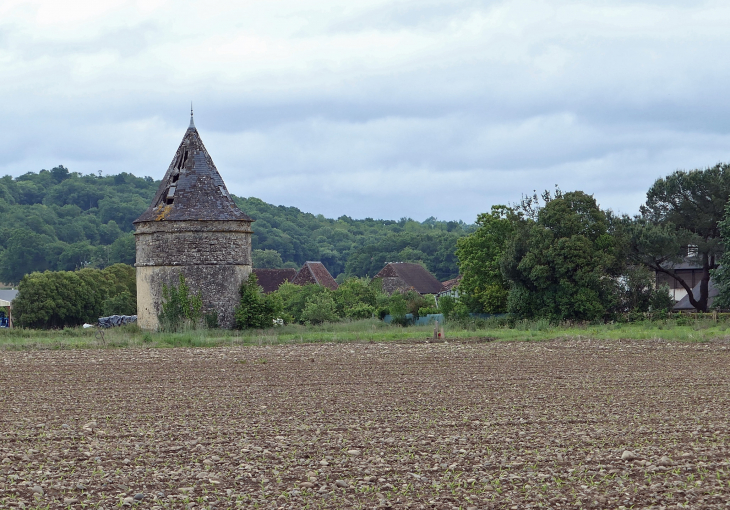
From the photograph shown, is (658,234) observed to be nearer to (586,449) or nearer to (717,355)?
(717,355)

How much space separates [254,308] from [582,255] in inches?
550

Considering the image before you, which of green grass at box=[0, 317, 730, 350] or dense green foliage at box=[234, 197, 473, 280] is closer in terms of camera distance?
green grass at box=[0, 317, 730, 350]

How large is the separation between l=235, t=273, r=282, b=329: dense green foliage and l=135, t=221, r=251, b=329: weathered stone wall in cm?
37

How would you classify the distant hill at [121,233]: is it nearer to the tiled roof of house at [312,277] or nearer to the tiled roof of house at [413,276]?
the tiled roof of house at [413,276]

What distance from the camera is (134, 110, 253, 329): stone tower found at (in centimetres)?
3962

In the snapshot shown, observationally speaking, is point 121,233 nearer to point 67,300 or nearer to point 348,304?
point 67,300

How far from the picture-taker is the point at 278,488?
11.3 metres

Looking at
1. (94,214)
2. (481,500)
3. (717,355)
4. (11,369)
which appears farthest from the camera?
(94,214)

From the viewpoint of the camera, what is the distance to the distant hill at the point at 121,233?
11750 centimetres

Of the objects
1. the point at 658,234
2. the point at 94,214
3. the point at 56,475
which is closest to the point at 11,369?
the point at 56,475

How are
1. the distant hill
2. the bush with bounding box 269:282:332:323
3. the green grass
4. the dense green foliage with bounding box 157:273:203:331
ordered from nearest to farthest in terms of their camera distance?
the green grass
the dense green foliage with bounding box 157:273:203:331
the bush with bounding box 269:282:332:323
the distant hill

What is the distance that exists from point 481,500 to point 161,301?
3048cm

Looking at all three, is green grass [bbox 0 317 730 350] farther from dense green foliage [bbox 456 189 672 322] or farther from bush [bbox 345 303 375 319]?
bush [bbox 345 303 375 319]

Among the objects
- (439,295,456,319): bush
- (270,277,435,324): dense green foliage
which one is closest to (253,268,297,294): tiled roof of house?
(270,277,435,324): dense green foliage
